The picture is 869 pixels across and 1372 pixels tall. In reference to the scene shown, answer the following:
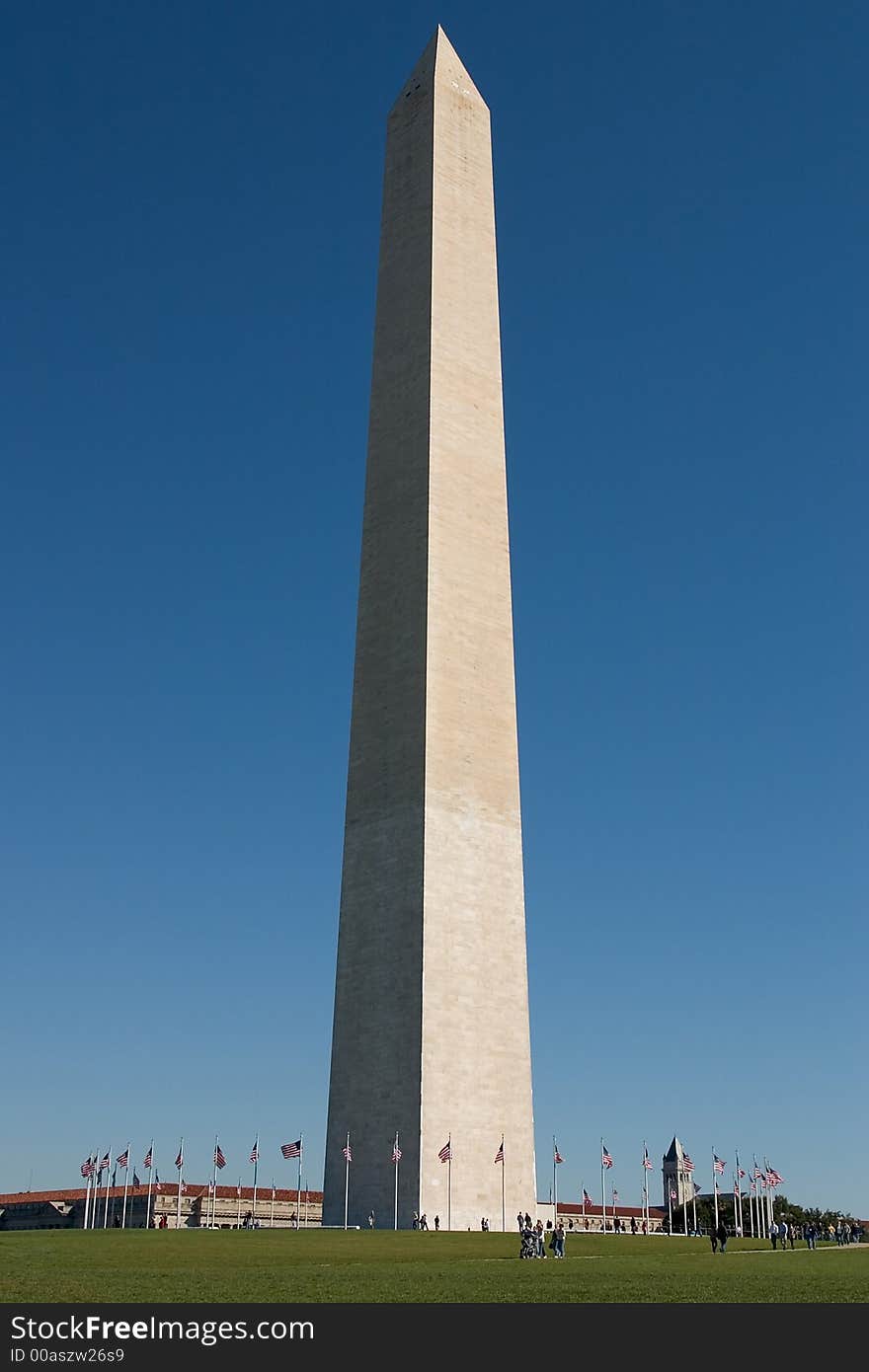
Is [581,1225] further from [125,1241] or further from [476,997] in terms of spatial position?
[125,1241]

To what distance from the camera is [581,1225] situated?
75000 millimetres

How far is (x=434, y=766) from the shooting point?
158ft

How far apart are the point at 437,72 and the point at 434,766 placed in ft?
90.1

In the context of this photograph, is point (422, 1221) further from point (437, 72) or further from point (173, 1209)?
point (437, 72)

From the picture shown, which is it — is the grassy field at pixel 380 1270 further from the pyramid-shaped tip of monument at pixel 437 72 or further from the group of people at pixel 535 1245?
the pyramid-shaped tip of monument at pixel 437 72

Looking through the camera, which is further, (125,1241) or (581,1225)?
(581,1225)

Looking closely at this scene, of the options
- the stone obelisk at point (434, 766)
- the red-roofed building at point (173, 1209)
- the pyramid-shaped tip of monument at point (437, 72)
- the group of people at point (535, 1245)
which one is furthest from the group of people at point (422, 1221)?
the pyramid-shaped tip of monument at point (437, 72)

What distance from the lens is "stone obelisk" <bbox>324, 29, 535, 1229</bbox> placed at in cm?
4553

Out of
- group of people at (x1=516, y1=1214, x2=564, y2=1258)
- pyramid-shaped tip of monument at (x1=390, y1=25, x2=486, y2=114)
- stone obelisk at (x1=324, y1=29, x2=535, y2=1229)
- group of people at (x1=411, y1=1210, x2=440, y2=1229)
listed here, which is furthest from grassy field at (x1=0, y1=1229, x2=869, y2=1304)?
pyramid-shaped tip of monument at (x1=390, y1=25, x2=486, y2=114)

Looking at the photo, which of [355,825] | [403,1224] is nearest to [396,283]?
[355,825]

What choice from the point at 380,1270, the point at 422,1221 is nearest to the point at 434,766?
the point at 422,1221
